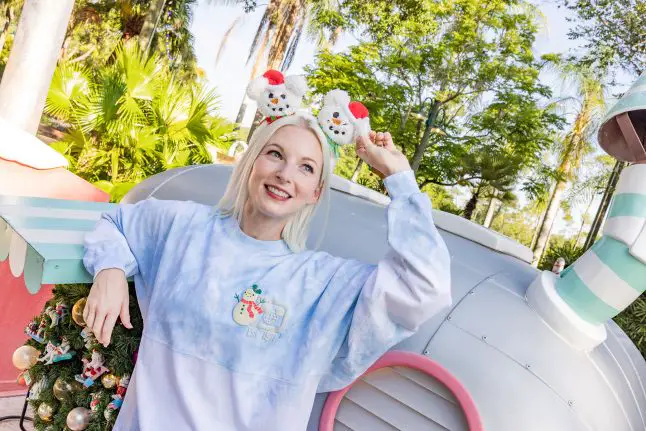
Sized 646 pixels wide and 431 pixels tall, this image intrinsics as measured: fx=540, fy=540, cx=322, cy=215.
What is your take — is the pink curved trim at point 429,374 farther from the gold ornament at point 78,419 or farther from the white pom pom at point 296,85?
the gold ornament at point 78,419

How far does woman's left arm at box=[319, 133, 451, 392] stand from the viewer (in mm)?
1271

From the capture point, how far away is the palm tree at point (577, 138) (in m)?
17.0

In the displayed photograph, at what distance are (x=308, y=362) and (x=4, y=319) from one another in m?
2.58

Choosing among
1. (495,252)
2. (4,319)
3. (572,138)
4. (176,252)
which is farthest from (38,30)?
(572,138)

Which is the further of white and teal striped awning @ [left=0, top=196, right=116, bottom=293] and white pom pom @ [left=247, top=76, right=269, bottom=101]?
white pom pom @ [left=247, top=76, right=269, bottom=101]

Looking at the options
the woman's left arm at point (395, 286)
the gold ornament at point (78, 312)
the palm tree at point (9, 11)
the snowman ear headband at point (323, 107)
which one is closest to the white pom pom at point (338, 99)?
the snowman ear headband at point (323, 107)

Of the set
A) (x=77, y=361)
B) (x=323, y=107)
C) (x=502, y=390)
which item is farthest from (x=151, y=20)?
(x=502, y=390)

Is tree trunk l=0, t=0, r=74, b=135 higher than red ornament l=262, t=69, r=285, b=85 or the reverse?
the reverse

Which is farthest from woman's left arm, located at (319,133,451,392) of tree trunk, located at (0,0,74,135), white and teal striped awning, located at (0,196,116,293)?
tree trunk, located at (0,0,74,135)

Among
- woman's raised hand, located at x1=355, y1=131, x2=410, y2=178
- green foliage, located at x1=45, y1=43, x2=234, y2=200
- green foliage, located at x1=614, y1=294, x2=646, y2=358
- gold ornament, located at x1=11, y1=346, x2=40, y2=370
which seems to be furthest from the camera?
green foliage, located at x1=614, y1=294, x2=646, y2=358

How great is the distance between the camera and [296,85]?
64.0 inches

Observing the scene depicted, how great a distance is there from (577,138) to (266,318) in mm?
19291

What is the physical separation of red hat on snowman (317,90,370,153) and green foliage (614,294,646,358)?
507 cm

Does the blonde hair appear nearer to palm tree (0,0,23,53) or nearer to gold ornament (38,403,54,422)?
gold ornament (38,403,54,422)
